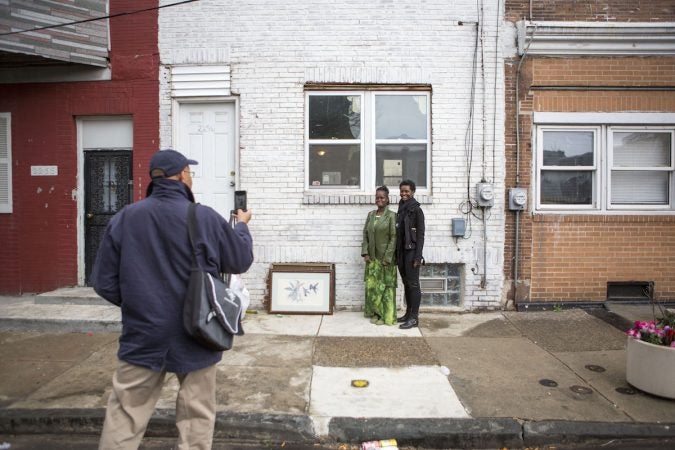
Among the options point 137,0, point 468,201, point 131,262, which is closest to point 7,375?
point 131,262

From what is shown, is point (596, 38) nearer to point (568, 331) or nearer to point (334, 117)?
point (334, 117)

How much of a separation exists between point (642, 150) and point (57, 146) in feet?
30.8

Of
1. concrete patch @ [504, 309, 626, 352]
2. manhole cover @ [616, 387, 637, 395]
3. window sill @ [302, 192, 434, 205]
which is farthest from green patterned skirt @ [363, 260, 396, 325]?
manhole cover @ [616, 387, 637, 395]

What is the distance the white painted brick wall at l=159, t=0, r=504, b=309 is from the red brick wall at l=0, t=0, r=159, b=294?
84cm

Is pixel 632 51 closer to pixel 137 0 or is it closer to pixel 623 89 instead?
pixel 623 89

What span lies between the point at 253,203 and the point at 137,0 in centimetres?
368

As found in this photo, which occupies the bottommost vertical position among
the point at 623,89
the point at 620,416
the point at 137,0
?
the point at 620,416

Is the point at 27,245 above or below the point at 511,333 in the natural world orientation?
above

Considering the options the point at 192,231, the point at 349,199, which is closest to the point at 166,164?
the point at 192,231

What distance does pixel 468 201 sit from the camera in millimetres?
7102

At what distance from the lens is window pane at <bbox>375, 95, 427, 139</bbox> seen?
727 cm

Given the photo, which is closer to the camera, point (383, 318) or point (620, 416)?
point (620, 416)

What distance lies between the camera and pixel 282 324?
6496 millimetres

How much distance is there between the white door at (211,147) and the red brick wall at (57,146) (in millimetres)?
489
